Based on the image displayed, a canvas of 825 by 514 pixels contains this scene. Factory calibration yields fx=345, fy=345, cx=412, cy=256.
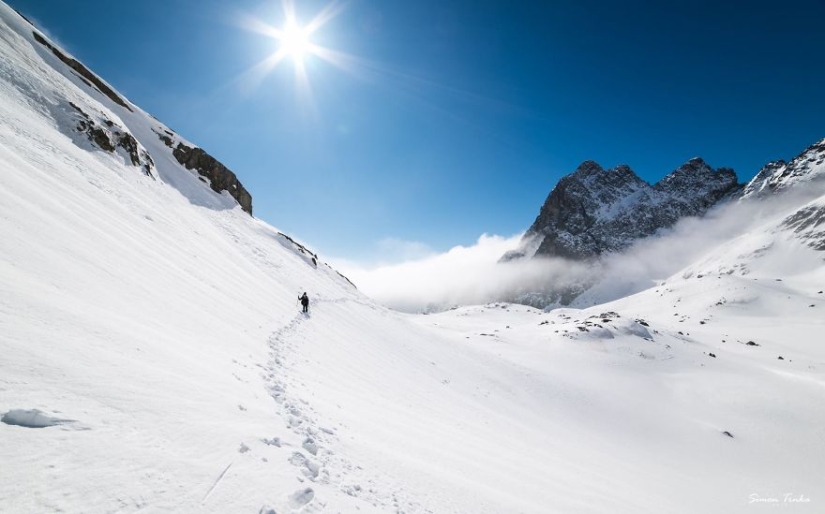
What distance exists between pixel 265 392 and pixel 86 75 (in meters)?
54.6

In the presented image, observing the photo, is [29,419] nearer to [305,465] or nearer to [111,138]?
[305,465]

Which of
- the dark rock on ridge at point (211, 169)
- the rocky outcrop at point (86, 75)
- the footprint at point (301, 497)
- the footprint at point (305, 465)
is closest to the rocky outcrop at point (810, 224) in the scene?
the dark rock on ridge at point (211, 169)

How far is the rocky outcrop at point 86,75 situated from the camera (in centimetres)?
3668

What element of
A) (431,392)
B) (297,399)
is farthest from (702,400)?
(297,399)

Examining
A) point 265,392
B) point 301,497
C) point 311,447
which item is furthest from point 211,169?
point 301,497

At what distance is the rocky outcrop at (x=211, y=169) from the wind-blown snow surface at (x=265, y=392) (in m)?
3.52

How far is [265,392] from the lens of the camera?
8.30 m

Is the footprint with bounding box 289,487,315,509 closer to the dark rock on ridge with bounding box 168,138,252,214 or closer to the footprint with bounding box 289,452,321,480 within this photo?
the footprint with bounding box 289,452,321,480

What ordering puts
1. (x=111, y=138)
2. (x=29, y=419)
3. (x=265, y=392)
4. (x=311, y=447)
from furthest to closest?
(x=111, y=138)
(x=265, y=392)
(x=311, y=447)
(x=29, y=419)

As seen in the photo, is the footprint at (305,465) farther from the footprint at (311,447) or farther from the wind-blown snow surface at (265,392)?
the footprint at (311,447)

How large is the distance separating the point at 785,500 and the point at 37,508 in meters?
32.4

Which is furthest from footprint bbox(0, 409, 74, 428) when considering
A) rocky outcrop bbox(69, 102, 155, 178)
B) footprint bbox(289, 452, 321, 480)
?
rocky outcrop bbox(69, 102, 155, 178)

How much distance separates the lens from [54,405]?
3932 millimetres

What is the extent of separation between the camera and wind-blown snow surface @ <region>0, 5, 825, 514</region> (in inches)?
163
